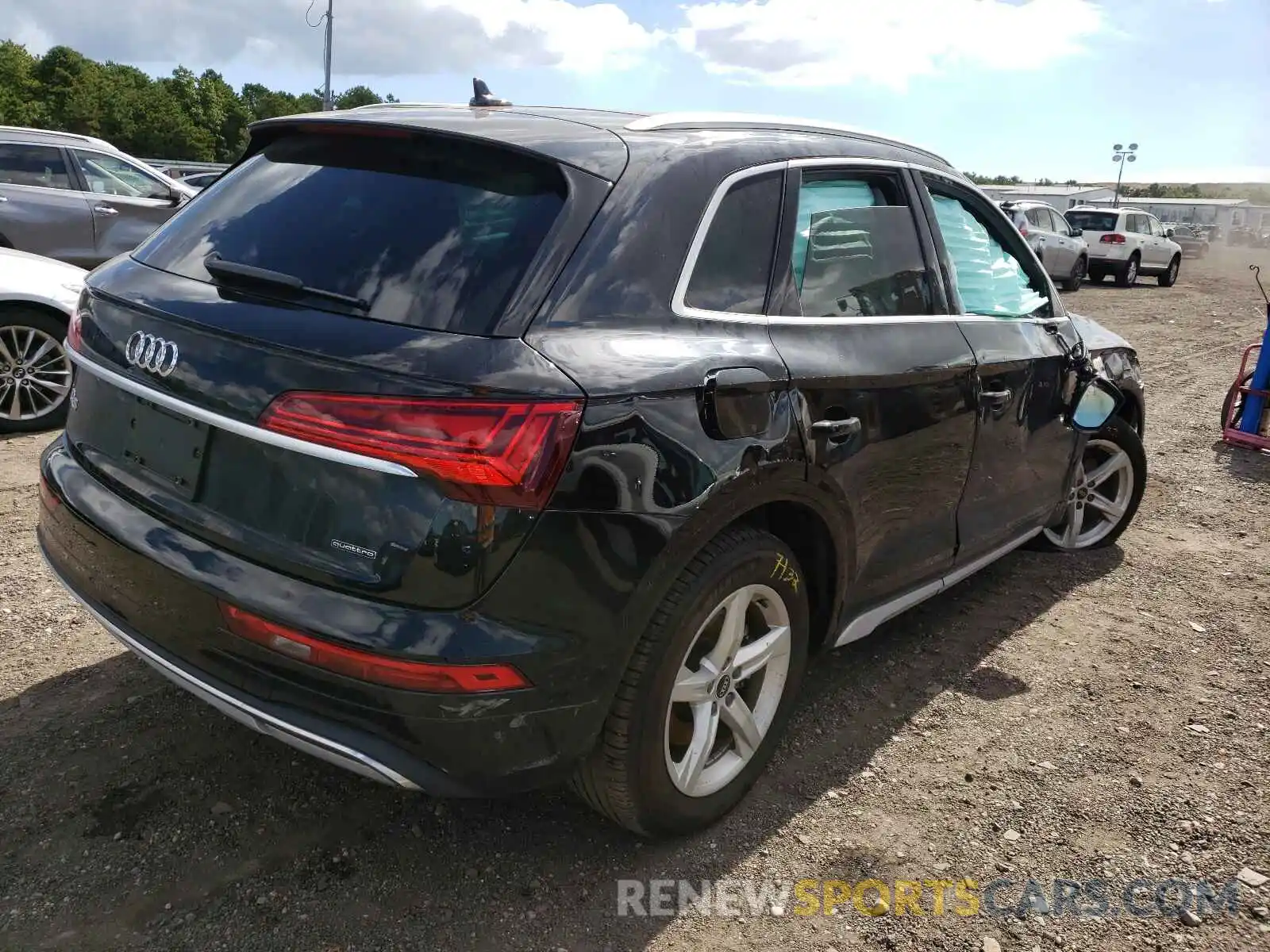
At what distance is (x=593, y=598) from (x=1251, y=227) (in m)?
38.5

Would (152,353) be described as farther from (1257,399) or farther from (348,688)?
(1257,399)

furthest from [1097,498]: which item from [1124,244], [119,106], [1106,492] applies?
→ [119,106]

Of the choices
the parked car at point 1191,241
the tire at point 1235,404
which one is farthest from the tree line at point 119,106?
the tire at point 1235,404

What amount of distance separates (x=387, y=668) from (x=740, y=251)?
1.36 m

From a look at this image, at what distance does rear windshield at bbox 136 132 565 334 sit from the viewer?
2119 millimetres

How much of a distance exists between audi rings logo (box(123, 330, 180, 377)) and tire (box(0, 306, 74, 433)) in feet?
13.0

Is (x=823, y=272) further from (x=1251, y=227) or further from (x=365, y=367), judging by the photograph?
(x=1251, y=227)

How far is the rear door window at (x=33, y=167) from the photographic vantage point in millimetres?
8461

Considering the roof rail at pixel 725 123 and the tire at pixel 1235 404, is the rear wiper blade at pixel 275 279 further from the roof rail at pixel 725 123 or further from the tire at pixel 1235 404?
the tire at pixel 1235 404

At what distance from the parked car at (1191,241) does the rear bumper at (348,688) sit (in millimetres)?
30950

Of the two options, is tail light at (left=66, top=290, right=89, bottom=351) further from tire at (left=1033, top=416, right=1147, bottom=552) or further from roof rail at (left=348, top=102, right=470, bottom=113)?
tire at (left=1033, top=416, right=1147, bottom=552)

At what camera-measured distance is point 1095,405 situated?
422cm

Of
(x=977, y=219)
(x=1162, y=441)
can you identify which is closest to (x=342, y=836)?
(x=977, y=219)

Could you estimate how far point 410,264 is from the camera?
2170mm
